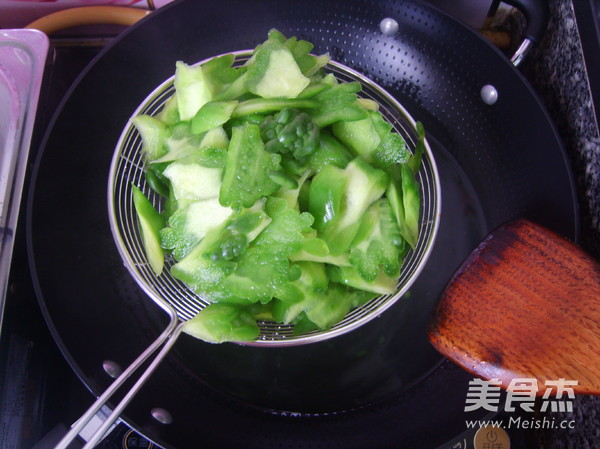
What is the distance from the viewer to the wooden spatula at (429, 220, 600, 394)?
72 cm

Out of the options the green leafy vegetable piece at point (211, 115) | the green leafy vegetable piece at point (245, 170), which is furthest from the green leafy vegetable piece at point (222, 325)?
the green leafy vegetable piece at point (211, 115)

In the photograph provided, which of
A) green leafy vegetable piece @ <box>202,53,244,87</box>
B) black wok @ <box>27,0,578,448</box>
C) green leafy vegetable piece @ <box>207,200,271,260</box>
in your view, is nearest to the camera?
green leafy vegetable piece @ <box>207,200,271,260</box>

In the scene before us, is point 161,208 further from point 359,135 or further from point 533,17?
point 533,17

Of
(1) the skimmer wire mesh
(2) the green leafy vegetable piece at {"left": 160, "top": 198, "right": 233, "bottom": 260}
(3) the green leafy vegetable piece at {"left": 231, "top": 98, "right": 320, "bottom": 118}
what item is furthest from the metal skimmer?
(3) the green leafy vegetable piece at {"left": 231, "top": 98, "right": 320, "bottom": 118}

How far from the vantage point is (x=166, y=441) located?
2.79 ft

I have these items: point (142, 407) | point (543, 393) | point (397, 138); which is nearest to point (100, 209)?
point (142, 407)

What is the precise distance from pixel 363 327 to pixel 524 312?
318mm

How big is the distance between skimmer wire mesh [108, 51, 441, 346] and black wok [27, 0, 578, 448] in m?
0.09

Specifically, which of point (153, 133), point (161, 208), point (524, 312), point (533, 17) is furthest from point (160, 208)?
point (533, 17)

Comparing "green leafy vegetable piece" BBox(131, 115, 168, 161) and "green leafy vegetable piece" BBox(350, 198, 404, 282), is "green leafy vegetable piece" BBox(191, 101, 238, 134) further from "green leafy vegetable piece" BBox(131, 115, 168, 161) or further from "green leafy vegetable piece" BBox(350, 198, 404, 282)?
"green leafy vegetable piece" BBox(350, 198, 404, 282)

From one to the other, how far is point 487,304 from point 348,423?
1.16 ft

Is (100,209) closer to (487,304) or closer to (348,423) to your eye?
(348,423)

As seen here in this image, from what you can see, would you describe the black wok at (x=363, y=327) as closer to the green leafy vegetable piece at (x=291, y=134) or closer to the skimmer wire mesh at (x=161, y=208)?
the skimmer wire mesh at (x=161, y=208)

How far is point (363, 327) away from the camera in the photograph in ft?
3.21
